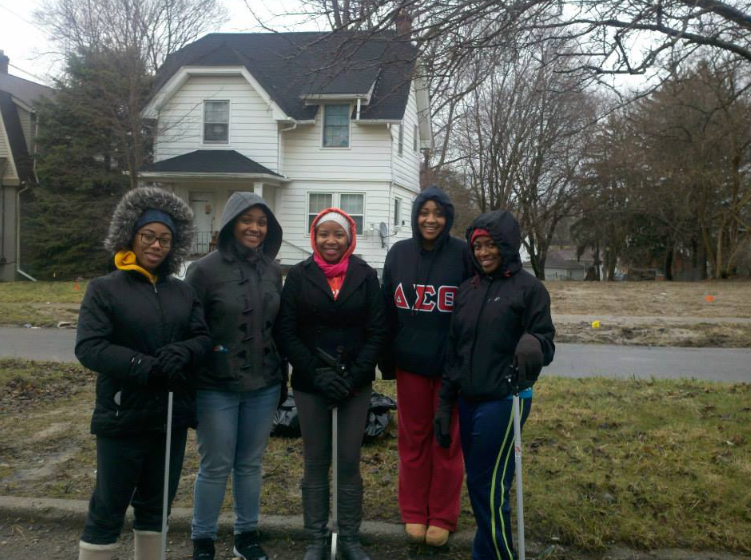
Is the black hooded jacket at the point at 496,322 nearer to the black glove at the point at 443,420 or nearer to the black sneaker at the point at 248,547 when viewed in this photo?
the black glove at the point at 443,420

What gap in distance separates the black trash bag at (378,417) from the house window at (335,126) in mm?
16782

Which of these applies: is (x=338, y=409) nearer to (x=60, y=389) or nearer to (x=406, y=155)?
(x=60, y=389)

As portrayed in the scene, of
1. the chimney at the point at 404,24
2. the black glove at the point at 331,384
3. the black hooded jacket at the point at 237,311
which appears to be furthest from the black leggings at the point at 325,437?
the chimney at the point at 404,24

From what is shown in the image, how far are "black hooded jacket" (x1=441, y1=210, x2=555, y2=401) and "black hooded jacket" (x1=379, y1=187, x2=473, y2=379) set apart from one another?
227 millimetres

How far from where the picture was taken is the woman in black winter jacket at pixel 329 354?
154 inches

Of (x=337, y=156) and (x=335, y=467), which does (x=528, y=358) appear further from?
(x=337, y=156)

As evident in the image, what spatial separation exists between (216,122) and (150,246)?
19.5 m

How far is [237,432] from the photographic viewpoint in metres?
3.90

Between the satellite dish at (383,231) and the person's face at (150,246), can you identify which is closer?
the person's face at (150,246)

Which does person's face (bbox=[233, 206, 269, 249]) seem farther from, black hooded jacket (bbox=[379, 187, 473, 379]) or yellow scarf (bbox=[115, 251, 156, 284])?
black hooded jacket (bbox=[379, 187, 473, 379])

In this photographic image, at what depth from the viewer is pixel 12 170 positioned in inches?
971

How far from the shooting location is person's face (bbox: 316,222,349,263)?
13.2ft

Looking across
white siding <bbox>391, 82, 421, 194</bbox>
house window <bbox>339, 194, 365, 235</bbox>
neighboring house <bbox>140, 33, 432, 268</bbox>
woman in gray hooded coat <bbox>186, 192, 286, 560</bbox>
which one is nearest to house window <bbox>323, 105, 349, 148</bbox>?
neighboring house <bbox>140, 33, 432, 268</bbox>

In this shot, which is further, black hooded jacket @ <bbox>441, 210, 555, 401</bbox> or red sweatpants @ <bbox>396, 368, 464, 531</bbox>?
red sweatpants @ <bbox>396, 368, 464, 531</bbox>
